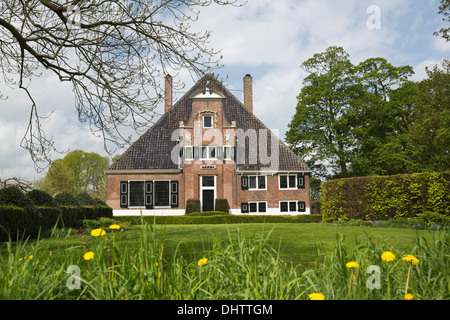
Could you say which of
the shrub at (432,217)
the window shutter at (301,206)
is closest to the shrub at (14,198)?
the shrub at (432,217)

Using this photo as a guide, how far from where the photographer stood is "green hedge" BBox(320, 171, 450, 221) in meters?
16.5

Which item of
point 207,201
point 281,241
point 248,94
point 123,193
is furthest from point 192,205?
point 281,241

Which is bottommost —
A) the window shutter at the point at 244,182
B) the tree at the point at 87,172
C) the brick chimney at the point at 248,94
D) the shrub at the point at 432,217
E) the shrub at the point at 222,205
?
the shrub at the point at 432,217

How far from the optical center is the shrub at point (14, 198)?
429 inches

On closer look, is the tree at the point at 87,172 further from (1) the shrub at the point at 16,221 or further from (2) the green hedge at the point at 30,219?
(1) the shrub at the point at 16,221

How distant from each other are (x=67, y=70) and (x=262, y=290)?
25.9 ft

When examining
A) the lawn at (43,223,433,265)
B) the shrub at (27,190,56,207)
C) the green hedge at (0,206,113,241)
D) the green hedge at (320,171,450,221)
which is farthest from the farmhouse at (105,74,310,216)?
the lawn at (43,223,433,265)

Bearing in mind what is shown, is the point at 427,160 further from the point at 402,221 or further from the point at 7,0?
the point at 7,0

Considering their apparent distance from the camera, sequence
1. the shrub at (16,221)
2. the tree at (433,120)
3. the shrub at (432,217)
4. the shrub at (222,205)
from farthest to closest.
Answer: the shrub at (222,205), the tree at (433,120), the shrub at (432,217), the shrub at (16,221)

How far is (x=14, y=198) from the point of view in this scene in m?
11.0

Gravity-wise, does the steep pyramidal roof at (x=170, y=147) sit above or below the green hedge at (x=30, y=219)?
above

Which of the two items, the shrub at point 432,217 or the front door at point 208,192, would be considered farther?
the front door at point 208,192

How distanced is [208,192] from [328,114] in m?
12.3

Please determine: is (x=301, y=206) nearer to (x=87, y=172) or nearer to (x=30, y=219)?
(x=30, y=219)
